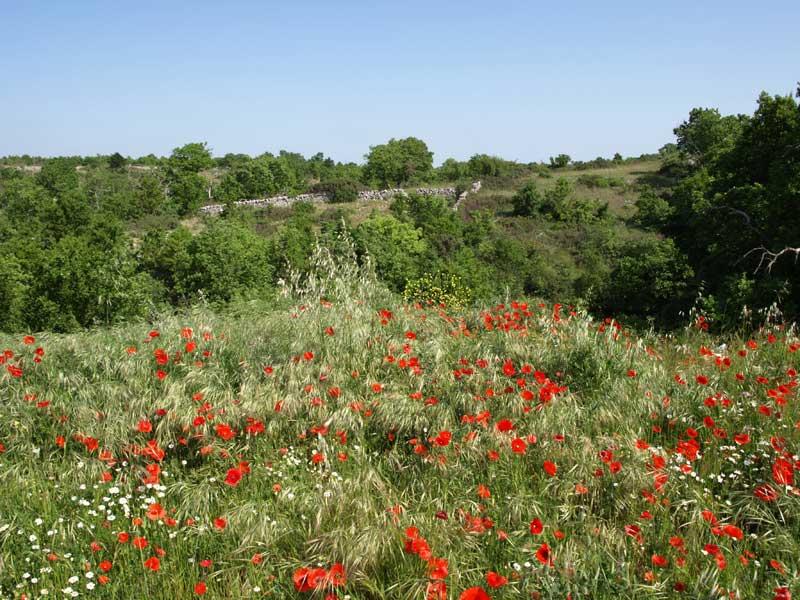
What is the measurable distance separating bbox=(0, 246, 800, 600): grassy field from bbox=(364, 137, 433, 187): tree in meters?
Answer: 67.7

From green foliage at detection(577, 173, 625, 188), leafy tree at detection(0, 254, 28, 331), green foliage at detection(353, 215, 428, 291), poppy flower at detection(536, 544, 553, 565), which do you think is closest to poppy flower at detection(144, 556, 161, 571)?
poppy flower at detection(536, 544, 553, 565)

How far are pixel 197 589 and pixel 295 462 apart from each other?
1373 mm

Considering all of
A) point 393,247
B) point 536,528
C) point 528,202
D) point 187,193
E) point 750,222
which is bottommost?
point 536,528

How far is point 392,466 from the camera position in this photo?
4.04 meters

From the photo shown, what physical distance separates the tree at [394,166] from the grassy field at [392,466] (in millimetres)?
67694

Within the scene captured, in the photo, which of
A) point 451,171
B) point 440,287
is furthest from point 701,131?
point 440,287

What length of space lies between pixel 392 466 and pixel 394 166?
73.2m

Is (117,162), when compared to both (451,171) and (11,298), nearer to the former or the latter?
(451,171)

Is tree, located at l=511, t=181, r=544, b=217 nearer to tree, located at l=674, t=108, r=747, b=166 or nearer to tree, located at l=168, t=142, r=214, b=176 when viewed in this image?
tree, located at l=674, t=108, r=747, b=166

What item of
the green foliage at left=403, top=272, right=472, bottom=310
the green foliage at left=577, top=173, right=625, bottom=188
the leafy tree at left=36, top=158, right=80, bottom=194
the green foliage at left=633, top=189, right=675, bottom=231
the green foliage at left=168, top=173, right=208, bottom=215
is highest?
the leafy tree at left=36, top=158, right=80, bottom=194

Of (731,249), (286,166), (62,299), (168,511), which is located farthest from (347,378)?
(286,166)

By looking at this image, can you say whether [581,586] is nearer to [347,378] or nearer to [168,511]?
[168,511]

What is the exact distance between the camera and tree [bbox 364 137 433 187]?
245ft

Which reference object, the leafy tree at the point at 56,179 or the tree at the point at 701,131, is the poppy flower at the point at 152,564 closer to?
the tree at the point at 701,131
